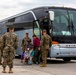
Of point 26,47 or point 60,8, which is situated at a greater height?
point 60,8

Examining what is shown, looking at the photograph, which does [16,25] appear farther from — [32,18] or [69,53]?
[69,53]

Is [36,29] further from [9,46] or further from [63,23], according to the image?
[9,46]

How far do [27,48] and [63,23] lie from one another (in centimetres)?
243

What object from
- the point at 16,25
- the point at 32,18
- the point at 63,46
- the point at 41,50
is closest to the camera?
the point at 41,50

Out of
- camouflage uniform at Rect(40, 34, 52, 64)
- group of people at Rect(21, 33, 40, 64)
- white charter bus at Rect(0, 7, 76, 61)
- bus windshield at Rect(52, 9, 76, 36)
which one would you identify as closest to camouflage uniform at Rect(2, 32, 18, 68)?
camouflage uniform at Rect(40, 34, 52, 64)

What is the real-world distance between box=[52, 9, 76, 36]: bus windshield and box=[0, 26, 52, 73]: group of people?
1246mm

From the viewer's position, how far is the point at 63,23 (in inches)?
703

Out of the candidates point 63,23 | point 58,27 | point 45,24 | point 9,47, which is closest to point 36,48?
point 45,24

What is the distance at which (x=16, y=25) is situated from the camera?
22031mm

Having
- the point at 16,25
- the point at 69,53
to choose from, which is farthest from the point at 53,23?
the point at 16,25

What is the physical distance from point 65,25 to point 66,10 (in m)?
1.06

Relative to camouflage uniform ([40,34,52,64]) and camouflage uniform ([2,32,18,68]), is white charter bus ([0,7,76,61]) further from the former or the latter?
camouflage uniform ([2,32,18,68])

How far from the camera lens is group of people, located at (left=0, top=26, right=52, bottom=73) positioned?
1241cm

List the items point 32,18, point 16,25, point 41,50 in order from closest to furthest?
point 41,50 < point 32,18 < point 16,25
